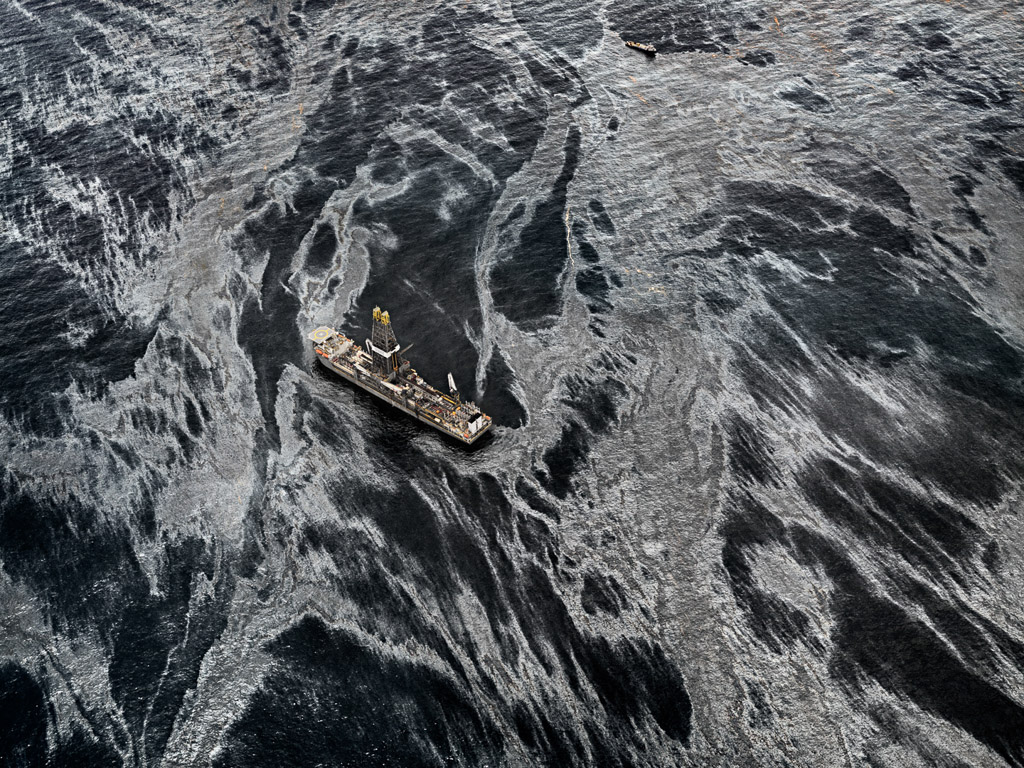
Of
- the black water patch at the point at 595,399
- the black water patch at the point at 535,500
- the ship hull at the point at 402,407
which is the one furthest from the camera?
the black water patch at the point at 595,399

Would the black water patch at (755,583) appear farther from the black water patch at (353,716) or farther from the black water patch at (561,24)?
the black water patch at (561,24)

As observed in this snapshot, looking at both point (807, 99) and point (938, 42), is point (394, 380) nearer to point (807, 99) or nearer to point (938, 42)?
point (807, 99)

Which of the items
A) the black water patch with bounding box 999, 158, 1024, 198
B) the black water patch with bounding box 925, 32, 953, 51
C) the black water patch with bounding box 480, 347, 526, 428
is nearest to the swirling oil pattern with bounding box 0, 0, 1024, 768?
the black water patch with bounding box 480, 347, 526, 428

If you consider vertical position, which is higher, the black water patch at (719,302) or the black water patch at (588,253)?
the black water patch at (588,253)

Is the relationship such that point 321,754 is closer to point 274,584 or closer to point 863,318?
point 274,584

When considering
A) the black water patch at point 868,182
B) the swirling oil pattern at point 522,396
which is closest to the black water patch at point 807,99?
the swirling oil pattern at point 522,396

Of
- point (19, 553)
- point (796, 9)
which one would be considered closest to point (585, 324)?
point (19, 553)

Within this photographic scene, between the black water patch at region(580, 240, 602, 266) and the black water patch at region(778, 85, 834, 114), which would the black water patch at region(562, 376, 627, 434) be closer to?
the black water patch at region(580, 240, 602, 266)
